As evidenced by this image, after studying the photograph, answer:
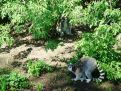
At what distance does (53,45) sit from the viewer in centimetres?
879

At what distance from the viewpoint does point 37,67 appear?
7.80 metres

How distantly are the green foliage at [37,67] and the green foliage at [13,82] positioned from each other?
251 millimetres

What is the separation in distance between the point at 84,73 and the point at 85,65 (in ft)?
0.60

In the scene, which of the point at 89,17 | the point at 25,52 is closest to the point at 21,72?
the point at 25,52

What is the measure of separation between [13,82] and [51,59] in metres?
1.30

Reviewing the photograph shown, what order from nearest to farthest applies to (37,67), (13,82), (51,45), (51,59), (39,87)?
(39,87) < (13,82) < (37,67) < (51,59) < (51,45)

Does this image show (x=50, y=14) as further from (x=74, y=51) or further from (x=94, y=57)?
(x=94, y=57)

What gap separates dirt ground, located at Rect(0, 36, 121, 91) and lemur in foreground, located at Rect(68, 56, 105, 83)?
0.46 feet

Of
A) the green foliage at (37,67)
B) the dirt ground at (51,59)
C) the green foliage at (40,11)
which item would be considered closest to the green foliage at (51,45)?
the dirt ground at (51,59)

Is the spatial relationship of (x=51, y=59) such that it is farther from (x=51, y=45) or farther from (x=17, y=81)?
(x=17, y=81)

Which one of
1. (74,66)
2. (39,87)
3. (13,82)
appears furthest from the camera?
(74,66)

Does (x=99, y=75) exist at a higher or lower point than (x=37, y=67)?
lower

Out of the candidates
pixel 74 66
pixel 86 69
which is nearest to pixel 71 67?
pixel 74 66

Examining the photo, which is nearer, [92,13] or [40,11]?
[92,13]
